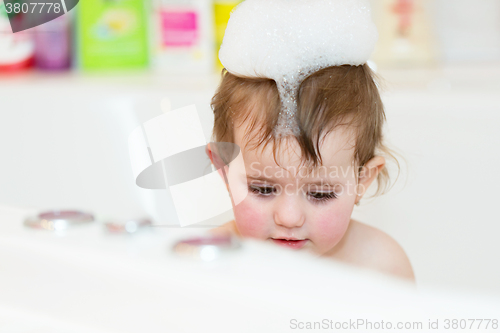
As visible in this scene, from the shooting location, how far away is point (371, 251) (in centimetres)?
87

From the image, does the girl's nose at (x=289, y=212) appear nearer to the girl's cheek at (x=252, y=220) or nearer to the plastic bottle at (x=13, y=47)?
the girl's cheek at (x=252, y=220)

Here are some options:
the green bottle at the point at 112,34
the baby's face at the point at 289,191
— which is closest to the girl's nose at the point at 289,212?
the baby's face at the point at 289,191

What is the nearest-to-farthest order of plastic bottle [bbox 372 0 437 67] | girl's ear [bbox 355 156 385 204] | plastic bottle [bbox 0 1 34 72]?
girl's ear [bbox 355 156 385 204] → plastic bottle [bbox 372 0 437 67] → plastic bottle [bbox 0 1 34 72]

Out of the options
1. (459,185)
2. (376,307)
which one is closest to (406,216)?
(459,185)

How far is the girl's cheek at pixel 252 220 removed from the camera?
2.08 ft

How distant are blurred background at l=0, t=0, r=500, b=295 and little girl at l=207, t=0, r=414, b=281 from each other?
9 centimetres

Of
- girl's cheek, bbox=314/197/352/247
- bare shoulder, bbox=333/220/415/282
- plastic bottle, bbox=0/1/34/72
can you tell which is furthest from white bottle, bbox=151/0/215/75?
girl's cheek, bbox=314/197/352/247

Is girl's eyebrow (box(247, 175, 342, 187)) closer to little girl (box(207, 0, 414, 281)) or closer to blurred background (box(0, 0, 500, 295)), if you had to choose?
little girl (box(207, 0, 414, 281))

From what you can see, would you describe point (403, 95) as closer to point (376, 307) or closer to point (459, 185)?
point (459, 185)

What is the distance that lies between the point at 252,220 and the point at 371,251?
0.31 metres

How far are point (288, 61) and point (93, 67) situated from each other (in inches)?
36.6

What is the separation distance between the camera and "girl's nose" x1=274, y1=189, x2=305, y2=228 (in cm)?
63

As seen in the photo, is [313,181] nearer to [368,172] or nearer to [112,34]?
[368,172]

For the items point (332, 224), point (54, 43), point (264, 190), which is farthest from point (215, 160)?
point (54, 43)
